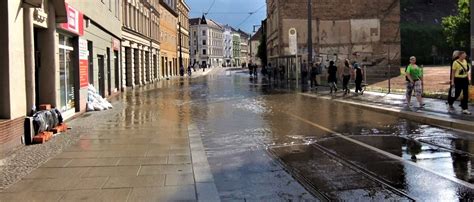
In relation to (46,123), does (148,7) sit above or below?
above

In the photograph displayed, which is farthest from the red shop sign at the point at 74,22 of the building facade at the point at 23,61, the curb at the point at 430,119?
the curb at the point at 430,119

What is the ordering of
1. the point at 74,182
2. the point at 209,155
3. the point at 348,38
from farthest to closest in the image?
1. the point at 348,38
2. the point at 209,155
3. the point at 74,182

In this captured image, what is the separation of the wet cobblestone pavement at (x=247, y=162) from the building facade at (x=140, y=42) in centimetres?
2195

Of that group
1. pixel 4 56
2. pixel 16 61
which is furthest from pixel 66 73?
pixel 4 56

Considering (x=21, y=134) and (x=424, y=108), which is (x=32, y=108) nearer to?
(x=21, y=134)

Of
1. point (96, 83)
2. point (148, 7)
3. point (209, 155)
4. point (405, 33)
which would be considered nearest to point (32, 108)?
point (209, 155)

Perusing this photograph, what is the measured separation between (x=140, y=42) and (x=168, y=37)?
2726 cm

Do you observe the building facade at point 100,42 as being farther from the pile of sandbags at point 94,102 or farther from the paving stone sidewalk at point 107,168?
the paving stone sidewalk at point 107,168

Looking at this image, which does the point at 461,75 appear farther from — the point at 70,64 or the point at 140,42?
the point at 140,42

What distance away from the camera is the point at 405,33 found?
8875 cm

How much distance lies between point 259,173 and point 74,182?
2.54 metres

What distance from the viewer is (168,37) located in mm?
70062

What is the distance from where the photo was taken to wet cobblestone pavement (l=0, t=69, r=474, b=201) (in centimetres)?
653

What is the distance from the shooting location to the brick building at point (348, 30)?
155 feet
